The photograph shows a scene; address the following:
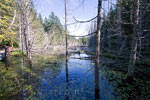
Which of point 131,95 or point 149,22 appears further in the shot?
point 149,22

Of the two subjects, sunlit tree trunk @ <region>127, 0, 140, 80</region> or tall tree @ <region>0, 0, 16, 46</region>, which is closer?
tall tree @ <region>0, 0, 16, 46</region>

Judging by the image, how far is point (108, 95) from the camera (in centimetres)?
456

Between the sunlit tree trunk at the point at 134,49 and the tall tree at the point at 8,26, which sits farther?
the sunlit tree trunk at the point at 134,49

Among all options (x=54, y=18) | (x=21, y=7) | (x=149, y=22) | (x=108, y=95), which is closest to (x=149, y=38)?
(x=149, y=22)

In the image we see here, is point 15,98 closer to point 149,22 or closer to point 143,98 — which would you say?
point 143,98

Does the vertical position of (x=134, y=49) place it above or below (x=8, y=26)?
below

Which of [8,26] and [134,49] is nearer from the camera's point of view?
[134,49]

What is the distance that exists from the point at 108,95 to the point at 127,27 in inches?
649

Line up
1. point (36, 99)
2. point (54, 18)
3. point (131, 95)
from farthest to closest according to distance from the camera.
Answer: point (54, 18), point (131, 95), point (36, 99)

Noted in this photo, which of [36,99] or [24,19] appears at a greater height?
[24,19]

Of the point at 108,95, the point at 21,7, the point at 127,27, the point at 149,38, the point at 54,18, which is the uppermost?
the point at 54,18

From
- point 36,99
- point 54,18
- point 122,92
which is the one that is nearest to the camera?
point 36,99

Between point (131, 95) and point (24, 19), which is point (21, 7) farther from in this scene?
point (131, 95)

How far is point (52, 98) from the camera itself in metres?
4.28
